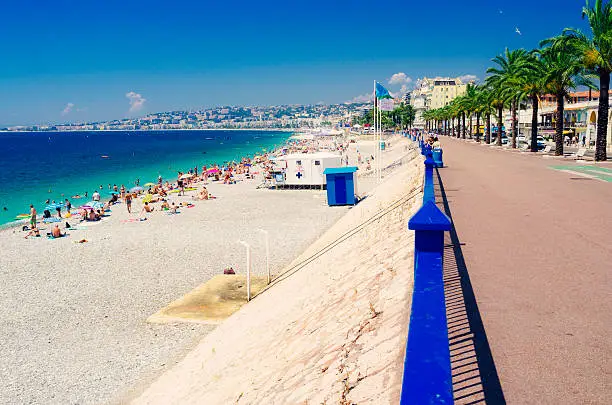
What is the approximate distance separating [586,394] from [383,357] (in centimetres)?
179

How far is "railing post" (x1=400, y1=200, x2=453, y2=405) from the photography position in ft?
7.09

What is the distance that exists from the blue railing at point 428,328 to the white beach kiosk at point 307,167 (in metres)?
28.4

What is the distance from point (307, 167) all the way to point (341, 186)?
7.49m

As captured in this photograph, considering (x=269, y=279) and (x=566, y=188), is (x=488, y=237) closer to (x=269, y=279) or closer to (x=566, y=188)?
(x=269, y=279)

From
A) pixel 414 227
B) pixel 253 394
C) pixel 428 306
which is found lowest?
pixel 253 394

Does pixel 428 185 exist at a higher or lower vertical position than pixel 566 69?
lower

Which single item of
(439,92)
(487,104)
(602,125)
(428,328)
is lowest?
(428,328)

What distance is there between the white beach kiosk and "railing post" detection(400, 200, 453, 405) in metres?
28.4

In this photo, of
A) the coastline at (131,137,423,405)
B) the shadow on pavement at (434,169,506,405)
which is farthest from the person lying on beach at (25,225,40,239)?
the shadow on pavement at (434,169,506,405)

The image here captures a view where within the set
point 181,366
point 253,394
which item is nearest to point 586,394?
point 253,394

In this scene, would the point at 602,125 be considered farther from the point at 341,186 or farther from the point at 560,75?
the point at 341,186

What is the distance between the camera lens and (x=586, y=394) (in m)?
3.53

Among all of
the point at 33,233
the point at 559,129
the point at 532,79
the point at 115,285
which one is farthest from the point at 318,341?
the point at 532,79

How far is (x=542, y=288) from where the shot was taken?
592 cm
